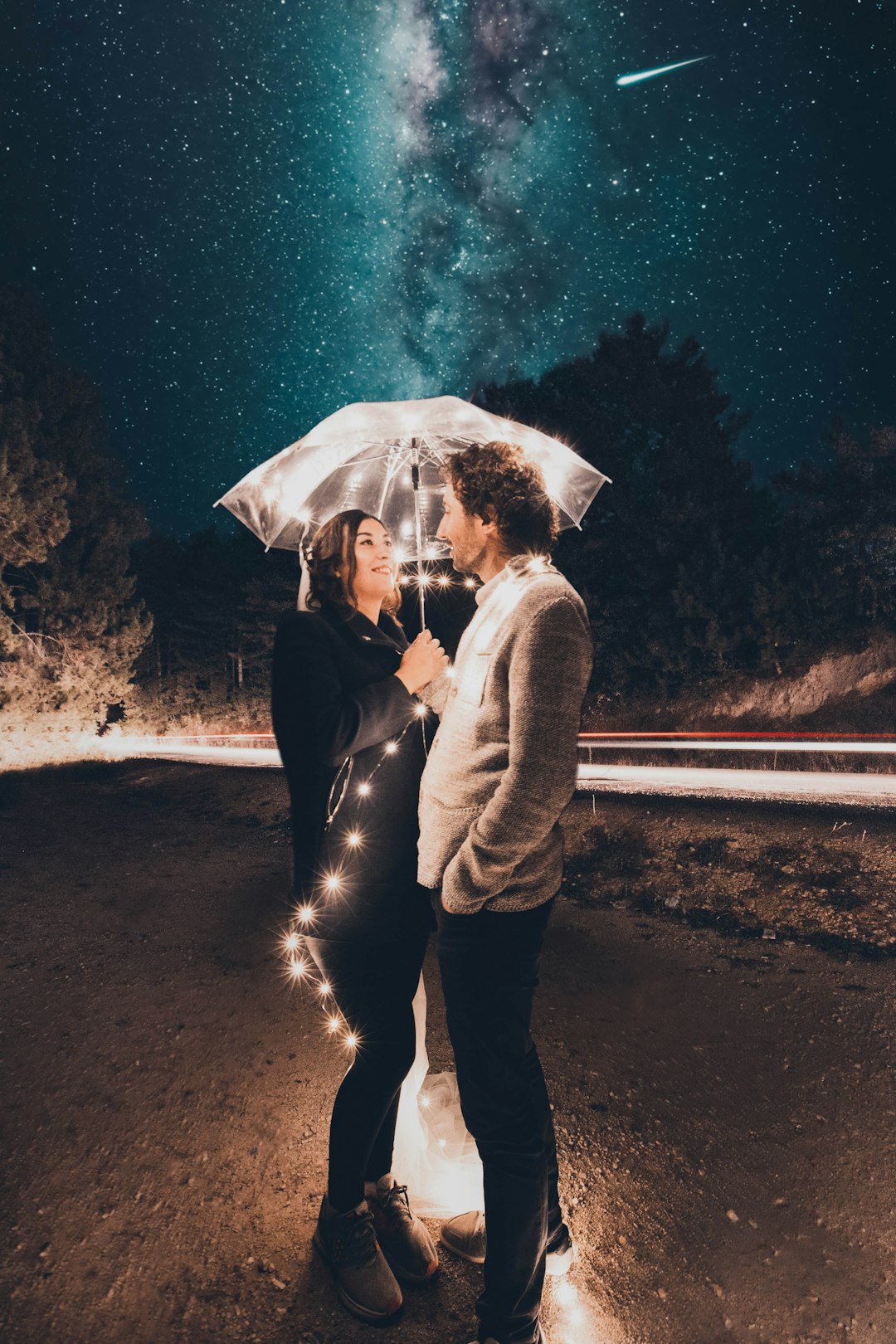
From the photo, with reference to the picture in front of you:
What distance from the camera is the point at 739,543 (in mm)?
20547

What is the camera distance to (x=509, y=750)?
6.04 feet

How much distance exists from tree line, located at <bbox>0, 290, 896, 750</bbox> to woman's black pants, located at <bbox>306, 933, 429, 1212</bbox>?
18514mm

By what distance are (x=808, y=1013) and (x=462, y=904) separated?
3289 mm

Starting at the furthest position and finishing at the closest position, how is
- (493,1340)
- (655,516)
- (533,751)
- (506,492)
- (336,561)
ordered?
(655,516)
(336,561)
(506,492)
(493,1340)
(533,751)

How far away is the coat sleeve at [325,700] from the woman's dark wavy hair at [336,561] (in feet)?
0.76

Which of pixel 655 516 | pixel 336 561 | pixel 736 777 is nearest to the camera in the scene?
pixel 336 561

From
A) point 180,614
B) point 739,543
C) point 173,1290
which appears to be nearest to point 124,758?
point 180,614

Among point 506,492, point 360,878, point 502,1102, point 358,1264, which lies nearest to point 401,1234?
point 358,1264

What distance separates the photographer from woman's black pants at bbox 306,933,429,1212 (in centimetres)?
218

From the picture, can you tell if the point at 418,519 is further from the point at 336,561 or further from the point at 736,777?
the point at 736,777

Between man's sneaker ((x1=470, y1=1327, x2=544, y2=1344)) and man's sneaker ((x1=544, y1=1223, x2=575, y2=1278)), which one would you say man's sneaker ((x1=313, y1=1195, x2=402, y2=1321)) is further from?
man's sneaker ((x1=544, y1=1223, x2=575, y2=1278))

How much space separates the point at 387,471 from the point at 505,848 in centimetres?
258

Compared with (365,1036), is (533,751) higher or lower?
higher

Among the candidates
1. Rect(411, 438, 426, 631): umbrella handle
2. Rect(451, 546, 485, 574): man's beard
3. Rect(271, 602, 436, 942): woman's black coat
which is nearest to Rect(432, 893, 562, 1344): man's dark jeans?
Rect(271, 602, 436, 942): woman's black coat
